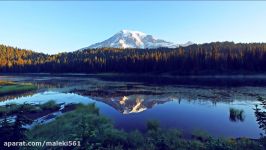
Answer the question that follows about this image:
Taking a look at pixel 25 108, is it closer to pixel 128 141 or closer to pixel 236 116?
pixel 128 141

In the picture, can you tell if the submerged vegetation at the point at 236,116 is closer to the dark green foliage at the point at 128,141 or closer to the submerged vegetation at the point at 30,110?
the dark green foliage at the point at 128,141

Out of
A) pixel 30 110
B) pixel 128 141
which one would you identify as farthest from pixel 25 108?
pixel 128 141

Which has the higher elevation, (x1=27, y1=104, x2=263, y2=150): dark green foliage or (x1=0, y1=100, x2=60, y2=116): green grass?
(x1=27, y1=104, x2=263, y2=150): dark green foliage

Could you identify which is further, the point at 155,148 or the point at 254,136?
the point at 254,136

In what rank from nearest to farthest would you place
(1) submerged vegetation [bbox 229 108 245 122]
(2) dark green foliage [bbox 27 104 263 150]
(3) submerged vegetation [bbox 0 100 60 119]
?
(2) dark green foliage [bbox 27 104 263 150] < (1) submerged vegetation [bbox 229 108 245 122] < (3) submerged vegetation [bbox 0 100 60 119]

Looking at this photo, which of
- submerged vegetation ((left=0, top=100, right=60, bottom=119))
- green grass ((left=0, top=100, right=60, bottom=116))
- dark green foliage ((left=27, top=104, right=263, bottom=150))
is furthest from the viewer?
green grass ((left=0, top=100, right=60, bottom=116))

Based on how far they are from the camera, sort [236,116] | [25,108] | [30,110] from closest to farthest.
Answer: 1. [236,116]
2. [25,108]
3. [30,110]

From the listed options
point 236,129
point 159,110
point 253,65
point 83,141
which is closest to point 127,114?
point 159,110

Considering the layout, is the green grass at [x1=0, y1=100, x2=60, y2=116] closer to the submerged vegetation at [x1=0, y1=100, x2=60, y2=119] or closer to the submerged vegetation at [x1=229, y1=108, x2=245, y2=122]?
the submerged vegetation at [x1=0, y1=100, x2=60, y2=119]

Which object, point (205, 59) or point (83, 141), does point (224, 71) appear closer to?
point (205, 59)

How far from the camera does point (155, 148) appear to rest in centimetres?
1806

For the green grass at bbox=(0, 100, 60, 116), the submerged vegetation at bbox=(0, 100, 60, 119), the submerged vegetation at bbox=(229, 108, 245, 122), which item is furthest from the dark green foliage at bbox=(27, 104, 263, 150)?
the green grass at bbox=(0, 100, 60, 116)

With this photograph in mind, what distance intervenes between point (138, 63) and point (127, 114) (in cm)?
12430

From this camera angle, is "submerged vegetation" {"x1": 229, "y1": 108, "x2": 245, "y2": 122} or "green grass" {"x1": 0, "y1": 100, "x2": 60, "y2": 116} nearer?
"submerged vegetation" {"x1": 229, "y1": 108, "x2": 245, "y2": 122}
